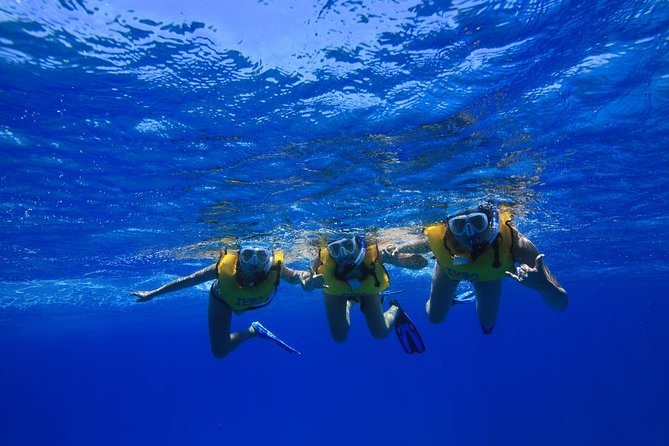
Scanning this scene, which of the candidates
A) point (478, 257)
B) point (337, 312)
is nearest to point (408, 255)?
point (337, 312)

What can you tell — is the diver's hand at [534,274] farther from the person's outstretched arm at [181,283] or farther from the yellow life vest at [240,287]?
the person's outstretched arm at [181,283]

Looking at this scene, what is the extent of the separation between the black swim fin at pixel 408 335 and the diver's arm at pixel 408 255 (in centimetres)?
141

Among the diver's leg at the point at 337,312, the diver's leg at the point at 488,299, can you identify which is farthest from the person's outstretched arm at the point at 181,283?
the diver's leg at the point at 488,299

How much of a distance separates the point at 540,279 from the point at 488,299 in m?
3.41

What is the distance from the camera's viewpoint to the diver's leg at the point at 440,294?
9781mm

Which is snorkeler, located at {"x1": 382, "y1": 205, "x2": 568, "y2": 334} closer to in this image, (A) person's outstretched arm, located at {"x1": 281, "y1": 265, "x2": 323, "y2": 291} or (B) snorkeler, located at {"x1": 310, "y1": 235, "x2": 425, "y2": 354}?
(B) snorkeler, located at {"x1": 310, "y1": 235, "x2": 425, "y2": 354}

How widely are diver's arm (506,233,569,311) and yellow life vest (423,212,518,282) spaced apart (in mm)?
222

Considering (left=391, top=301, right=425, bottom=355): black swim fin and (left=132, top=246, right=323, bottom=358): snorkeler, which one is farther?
(left=391, top=301, right=425, bottom=355): black swim fin

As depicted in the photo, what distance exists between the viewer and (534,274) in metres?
6.23

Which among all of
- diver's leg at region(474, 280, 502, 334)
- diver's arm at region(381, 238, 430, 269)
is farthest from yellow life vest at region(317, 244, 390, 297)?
diver's leg at region(474, 280, 502, 334)

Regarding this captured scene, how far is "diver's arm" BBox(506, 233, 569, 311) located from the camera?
6281 mm

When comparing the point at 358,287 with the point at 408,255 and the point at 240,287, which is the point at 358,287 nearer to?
the point at 408,255

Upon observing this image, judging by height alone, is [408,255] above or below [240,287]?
above

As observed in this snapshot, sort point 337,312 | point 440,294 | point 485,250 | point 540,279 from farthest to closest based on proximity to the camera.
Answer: point 337,312 < point 440,294 < point 485,250 < point 540,279
